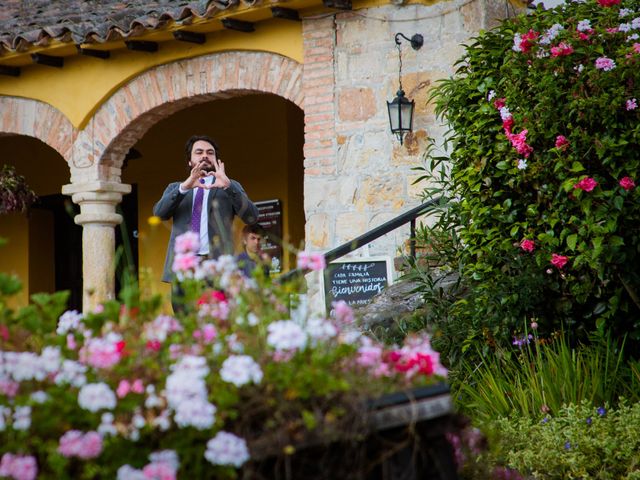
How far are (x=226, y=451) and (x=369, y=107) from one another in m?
6.36

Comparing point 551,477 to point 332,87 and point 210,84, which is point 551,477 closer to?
point 332,87

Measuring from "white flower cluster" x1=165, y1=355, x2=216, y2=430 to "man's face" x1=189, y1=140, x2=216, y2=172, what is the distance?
3.81m

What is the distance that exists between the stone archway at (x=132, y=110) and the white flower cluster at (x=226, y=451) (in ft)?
21.8

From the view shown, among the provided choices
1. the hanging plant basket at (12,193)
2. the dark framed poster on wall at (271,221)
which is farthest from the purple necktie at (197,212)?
the dark framed poster on wall at (271,221)

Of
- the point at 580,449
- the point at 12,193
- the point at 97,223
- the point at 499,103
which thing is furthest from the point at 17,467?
the point at 12,193

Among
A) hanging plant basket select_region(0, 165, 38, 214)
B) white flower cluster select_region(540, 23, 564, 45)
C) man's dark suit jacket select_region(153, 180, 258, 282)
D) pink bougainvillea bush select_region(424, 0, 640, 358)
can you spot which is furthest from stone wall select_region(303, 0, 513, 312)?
hanging plant basket select_region(0, 165, 38, 214)

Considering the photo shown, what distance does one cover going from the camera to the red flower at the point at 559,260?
5160 millimetres

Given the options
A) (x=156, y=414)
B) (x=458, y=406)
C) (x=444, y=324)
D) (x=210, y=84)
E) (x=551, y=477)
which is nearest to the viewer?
(x=156, y=414)

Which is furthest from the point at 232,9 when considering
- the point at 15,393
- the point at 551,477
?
the point at 15,393

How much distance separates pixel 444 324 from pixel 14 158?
8584 mm

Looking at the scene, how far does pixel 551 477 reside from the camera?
420 cm

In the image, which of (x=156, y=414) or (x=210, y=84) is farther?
(x=210, y=84)

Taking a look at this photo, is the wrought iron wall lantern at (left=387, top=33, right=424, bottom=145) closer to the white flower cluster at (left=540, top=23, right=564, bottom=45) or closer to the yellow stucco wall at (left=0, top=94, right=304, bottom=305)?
the white flower cluster at (left=540, top=23, right=564, bottom=45)

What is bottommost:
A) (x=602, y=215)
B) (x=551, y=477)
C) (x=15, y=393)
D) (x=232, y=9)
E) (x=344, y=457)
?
(x=551, y=477)
